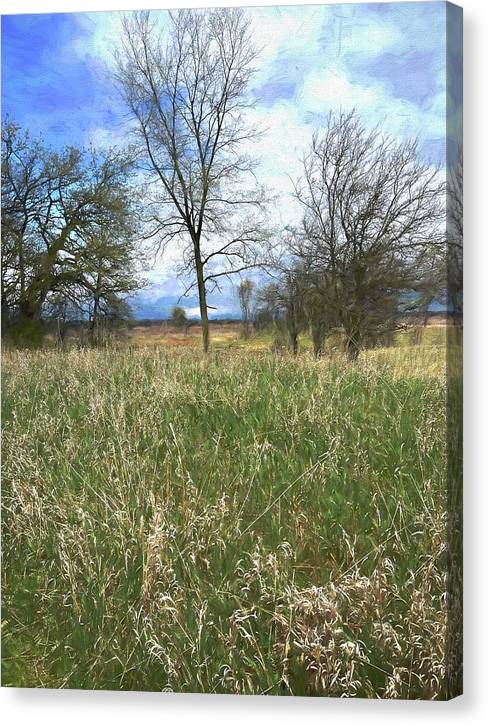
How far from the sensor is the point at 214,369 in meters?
5.45

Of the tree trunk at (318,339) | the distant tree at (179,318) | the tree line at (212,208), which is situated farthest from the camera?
the distant tree at (179,318)

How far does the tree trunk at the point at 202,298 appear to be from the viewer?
538 centimetres

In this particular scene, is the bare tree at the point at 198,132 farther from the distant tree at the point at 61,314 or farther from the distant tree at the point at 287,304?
the distant tree at the point at 61,314

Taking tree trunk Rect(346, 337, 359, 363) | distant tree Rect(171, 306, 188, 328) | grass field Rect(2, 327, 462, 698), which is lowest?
grass field Rect(2, 327, 462, 698)

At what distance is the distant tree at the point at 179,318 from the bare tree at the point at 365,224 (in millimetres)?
627

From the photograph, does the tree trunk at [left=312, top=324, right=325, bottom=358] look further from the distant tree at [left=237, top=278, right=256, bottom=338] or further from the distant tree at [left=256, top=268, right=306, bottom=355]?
the distant tree at [left=237, top=278, right=256, bottom=338]

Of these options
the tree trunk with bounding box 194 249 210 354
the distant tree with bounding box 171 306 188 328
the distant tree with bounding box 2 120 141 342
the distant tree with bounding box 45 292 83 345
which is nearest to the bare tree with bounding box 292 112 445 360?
the tree trunk with bounding box 194 249 210 354

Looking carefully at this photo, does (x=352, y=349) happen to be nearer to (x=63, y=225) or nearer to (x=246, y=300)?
(x=246, y=300)

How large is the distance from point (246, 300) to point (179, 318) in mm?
343

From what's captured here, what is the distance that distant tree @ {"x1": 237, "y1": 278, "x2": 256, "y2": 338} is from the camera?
5341 mm

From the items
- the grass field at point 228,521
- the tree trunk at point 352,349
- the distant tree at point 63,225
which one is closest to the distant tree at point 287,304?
the grass field at point 228,521

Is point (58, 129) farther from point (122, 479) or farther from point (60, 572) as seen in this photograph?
point (60, 572)

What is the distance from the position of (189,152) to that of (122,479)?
1.66m

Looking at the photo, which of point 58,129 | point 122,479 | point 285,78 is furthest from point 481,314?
point 58,129
